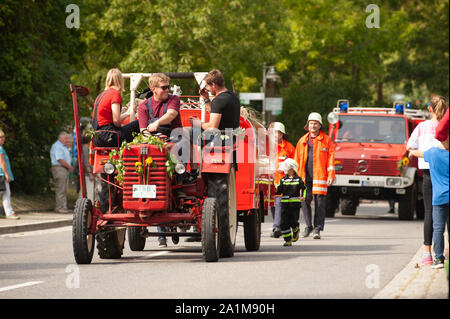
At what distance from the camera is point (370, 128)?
24.9 m

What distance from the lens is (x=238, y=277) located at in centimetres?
1018

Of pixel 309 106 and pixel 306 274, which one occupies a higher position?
pixel 309 106

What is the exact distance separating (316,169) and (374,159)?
747cm

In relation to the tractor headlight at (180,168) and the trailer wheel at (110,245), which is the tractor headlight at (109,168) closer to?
the tractor headlight at (180,168)

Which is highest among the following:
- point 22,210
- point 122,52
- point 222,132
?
point 122,52

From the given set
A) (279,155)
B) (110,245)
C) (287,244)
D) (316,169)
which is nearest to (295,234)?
(287,244)

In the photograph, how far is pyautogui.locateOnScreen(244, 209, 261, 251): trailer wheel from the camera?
44.5 feet

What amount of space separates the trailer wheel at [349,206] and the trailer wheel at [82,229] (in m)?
15.5

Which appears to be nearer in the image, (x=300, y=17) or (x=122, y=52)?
(x=122, y=52)

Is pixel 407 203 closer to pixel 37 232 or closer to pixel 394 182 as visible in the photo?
pixel 394 182

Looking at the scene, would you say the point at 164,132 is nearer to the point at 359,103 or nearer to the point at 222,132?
the point at 222,132
